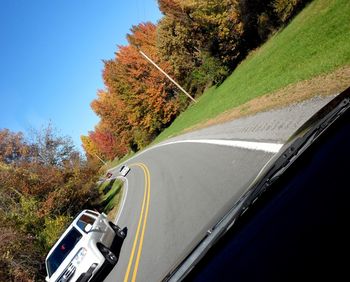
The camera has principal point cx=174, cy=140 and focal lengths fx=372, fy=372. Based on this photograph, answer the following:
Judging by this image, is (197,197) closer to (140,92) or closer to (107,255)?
(107,255)

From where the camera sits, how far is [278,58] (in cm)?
1923

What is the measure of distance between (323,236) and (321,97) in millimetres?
9310

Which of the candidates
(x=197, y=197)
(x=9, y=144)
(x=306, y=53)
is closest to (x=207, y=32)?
(x=306, y=53)

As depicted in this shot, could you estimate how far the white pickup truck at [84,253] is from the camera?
10.4m

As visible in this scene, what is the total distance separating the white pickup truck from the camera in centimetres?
1042

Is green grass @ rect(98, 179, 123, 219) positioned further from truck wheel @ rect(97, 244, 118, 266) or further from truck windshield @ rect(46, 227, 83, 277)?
truck wheel @ rect(97, 244, 118, 266)

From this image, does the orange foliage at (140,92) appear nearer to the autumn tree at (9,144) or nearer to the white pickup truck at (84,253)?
the autumn tree at (9,144)

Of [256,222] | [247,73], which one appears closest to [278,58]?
[247,73]

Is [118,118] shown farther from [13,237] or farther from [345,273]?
[345,273]

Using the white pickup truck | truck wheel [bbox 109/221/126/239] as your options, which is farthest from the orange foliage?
the white pickup truck

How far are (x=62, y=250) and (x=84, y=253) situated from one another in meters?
1.20

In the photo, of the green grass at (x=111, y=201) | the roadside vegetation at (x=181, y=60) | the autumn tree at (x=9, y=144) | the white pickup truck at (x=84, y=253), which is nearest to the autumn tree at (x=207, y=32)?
the roadside vegetation at (x=181, y=60)

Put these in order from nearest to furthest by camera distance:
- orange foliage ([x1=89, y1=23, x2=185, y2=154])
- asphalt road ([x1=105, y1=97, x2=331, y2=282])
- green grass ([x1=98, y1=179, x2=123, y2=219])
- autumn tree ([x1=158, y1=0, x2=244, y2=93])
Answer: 1. asphalt road ([x1=105, y1=97, x2=331, y2=282])
2. green grass ([x1=98, y1=179, x2=123, y2=219])
3. autumn tree ([x1=158, y1=0, x2=244, y2=93])
4. orange foliage ([x1=89, y1=23, x2=185, y2=154])

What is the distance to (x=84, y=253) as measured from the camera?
10.7 metres
